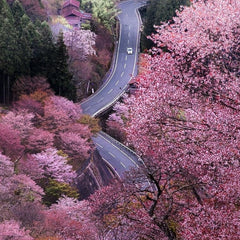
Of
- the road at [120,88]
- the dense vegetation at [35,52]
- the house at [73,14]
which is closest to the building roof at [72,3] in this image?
the house at [73,14]

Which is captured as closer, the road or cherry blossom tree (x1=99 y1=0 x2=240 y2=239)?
cherry blossom tree (x1=99 y1=0 x2=240 y2=239)

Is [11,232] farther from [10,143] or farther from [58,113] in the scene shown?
[58,113]

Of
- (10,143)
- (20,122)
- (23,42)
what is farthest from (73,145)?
(23,42)

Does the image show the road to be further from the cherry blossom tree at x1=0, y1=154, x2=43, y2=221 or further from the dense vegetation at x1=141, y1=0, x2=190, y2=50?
the cherry blossom tree at x1=0, y1=154, x2=43, y2=221

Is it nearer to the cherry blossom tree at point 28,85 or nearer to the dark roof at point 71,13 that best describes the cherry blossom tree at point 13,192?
the cherry blossom tree at point 28,85

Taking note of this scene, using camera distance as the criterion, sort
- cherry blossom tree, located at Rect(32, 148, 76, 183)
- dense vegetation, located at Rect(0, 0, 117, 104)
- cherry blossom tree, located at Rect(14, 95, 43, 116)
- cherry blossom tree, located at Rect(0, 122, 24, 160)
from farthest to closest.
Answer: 1. dense vegetation, located at Rect(0, 0, 117, 104)
2. cherry blossom tree, located at Rect(14, 95, 43, 116)
3. cherry blossom tree, located at Rect(32, 148, 76, 183)
4. cherry blossom tree, located at Rect(0, 122, 24, 160)

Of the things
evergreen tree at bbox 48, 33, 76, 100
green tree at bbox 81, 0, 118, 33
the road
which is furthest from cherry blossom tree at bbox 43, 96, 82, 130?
green tree at bbox 81, 0, 118, 33
